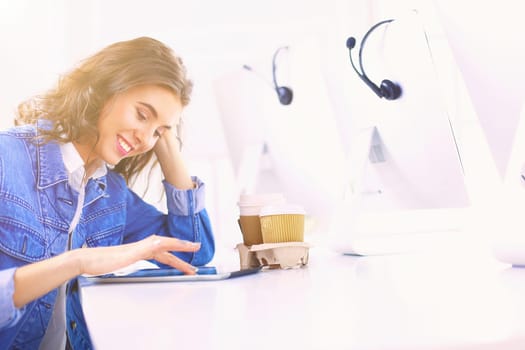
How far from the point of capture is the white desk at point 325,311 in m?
0.38

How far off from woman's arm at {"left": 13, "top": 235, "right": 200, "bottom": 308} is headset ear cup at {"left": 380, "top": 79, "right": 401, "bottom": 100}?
0.54 m

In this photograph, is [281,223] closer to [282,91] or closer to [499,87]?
[499,87]

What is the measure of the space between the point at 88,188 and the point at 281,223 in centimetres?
44

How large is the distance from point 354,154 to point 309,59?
317 millimetres

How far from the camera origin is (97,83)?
3.74ft

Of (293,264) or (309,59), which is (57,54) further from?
(293,264)

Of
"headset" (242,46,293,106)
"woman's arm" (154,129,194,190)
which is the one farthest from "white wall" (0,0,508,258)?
"woman's arm" (154,129,194,190)

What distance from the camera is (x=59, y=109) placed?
1140 millimetres

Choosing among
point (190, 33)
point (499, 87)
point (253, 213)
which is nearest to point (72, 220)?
point (253, 213)

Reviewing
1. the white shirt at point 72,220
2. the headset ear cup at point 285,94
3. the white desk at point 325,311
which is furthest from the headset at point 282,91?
the white desk at point 325,311

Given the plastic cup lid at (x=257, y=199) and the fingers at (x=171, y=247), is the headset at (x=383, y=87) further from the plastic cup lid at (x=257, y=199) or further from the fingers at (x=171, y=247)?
the fingers at (x=171, y=247)

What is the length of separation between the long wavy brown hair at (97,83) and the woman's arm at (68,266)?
16.0 inches

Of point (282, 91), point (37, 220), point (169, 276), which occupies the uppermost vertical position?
point (282, 91)

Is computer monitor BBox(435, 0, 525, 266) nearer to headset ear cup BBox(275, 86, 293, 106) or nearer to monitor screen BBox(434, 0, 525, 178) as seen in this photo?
monitor screen BBox(434, 0, 525, 178)
